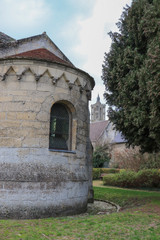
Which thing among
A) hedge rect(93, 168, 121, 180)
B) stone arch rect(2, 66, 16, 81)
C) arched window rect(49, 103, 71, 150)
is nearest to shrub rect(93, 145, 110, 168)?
hedge rect(93, 168, 121, 180)

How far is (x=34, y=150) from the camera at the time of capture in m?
8.25

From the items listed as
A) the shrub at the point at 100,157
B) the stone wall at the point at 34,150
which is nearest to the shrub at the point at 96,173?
the shrub at the point at 100,157

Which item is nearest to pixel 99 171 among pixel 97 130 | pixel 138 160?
pixel 138 160

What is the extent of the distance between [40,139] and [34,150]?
42cm

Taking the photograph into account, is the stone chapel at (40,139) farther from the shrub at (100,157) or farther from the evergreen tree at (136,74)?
Result: the shrub at (100,157)

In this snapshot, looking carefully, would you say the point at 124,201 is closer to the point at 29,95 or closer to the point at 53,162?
the point at 53,162

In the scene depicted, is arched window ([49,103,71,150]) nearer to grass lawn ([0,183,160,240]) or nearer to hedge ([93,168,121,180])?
grass lawn ([0,183,160,240])

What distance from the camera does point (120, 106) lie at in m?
10.8

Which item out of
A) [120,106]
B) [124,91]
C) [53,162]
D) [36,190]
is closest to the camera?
[36,190]

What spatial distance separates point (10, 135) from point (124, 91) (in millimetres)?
4782

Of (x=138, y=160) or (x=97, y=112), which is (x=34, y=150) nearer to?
(x=138, y=160)

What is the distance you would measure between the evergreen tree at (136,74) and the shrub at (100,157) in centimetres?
2136

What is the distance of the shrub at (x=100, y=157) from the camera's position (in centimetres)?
3244

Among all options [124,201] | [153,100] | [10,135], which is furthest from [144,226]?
[124,201]
